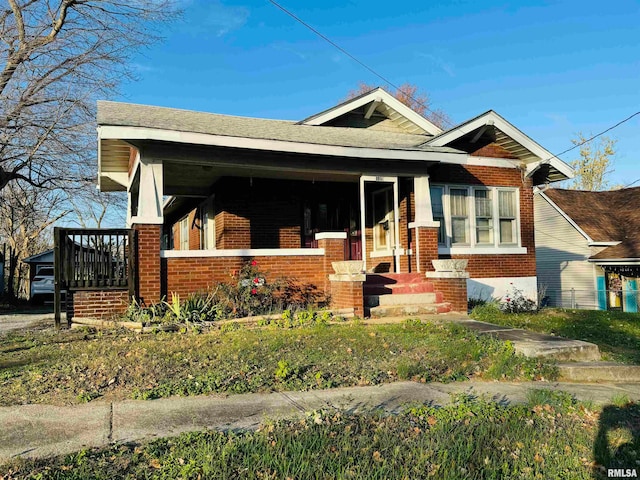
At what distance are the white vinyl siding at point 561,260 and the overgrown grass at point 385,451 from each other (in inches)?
856

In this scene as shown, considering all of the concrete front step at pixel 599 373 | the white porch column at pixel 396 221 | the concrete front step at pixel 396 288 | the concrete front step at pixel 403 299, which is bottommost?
the concrete front step at pixel 599 373

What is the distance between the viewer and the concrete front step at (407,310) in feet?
34.1

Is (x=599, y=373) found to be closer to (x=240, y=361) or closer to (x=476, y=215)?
A: (x=240, y=361)

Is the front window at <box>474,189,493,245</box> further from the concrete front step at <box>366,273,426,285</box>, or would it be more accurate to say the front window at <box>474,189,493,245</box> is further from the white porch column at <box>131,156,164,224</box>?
the white porch column at <box>131,156,164,224</box>

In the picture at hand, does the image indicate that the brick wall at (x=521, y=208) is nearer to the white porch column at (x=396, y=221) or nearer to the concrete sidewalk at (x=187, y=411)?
the white porch column at (x=396, y=221)

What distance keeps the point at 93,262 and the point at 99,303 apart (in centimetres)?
73

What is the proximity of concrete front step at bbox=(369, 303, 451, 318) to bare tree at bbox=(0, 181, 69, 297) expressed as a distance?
16106mm

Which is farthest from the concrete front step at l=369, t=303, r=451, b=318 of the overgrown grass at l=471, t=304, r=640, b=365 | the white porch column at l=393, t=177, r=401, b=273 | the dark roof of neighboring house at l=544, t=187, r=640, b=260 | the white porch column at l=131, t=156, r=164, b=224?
the dark roof of neighboring house at l=544, t=187, r=640, b=260

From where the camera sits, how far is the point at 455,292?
11.1 metres

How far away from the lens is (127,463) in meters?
3.58

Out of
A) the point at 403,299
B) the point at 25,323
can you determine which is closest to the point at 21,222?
the point at 25,323

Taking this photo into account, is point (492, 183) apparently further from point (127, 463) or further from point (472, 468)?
point (127, 463)

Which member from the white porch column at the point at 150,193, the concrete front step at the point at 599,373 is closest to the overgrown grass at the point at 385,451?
the concrete front step at the point at 599,373

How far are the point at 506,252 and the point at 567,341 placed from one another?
656cm
